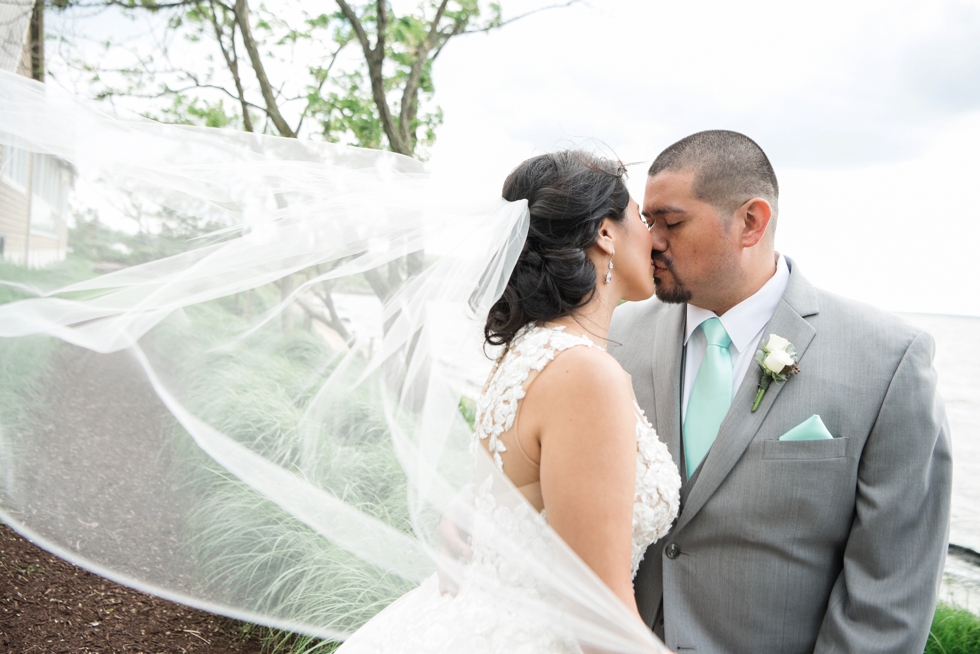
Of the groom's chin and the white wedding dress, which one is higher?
the groom's chin

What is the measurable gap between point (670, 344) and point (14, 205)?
2.13m

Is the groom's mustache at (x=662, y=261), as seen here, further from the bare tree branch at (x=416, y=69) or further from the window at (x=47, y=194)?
the bare tree branch at (x=416, y=69)

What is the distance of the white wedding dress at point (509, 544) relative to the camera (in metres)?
1.73

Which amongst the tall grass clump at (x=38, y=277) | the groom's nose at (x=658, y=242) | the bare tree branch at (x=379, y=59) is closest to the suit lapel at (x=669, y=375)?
the groom's nose at (x=658, y=242)

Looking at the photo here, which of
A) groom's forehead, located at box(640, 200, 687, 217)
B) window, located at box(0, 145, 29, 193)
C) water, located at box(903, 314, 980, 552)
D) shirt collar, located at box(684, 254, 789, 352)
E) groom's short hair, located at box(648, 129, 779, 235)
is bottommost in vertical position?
water, located at box(903, 314, 980, 552)

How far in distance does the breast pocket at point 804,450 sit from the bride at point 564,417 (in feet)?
0.93

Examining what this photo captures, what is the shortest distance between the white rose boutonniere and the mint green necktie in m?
0.13

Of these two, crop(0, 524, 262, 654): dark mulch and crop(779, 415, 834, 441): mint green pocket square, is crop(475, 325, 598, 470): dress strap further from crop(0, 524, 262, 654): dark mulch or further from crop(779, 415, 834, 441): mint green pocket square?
crop(0, 524, 262, 654): dark mulch

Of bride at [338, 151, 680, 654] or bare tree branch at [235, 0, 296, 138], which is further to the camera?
bare tree branch at [235, 0, 296, 138]

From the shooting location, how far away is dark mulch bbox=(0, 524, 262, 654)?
333 centimetres

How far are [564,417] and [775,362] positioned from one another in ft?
2.51

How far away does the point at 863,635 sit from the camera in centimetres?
187

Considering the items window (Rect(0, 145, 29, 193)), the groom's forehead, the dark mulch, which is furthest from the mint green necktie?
the dark mulch

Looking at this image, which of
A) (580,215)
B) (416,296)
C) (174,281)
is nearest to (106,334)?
(174,281)
